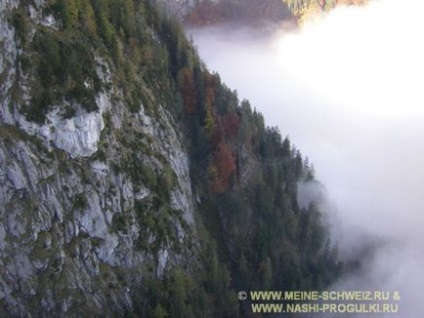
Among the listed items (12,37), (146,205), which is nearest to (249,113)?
(146,205)

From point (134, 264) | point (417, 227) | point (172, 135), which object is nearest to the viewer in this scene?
point (134, 264)

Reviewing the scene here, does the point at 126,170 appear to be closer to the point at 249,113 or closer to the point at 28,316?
the point at 28,316

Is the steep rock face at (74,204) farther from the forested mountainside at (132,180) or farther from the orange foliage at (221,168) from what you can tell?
the orange foliage at (221,168)

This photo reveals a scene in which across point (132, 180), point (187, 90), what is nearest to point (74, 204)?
point (132, 180)

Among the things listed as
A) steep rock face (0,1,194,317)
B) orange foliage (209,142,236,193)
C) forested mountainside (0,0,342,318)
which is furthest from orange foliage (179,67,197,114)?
steep rock face (0,1,194,317)

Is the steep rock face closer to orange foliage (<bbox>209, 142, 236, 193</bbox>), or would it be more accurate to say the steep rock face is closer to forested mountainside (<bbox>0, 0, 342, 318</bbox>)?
forested mountainside (<bbox>0, 0, 342, 318</bbox>)

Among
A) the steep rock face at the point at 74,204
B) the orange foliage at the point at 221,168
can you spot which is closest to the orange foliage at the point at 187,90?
the orange foliage at the point at 221,168
